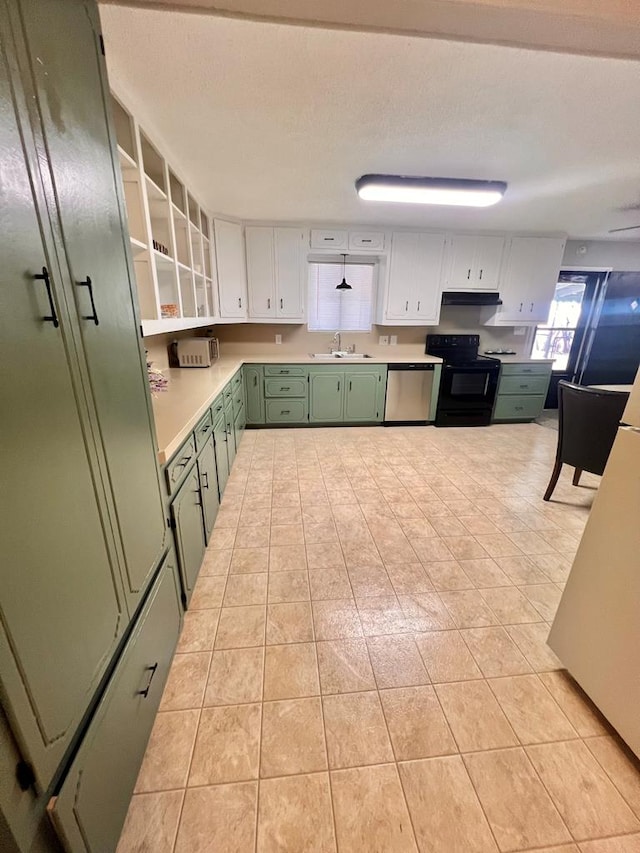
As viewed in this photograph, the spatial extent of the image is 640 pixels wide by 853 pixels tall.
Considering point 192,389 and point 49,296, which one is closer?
point 49,296

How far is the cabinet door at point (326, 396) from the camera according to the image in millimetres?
4242

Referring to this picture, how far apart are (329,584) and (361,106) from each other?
2.45 m

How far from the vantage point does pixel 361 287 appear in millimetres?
4562

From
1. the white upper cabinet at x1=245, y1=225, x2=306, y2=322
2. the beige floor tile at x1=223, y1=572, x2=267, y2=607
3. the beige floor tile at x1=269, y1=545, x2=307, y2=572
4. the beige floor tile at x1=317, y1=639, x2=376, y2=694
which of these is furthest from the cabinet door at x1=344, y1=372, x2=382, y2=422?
the beige floor tile at x1=317, y1=639, x2=376, y2=694

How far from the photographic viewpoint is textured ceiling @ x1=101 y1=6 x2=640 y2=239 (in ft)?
4.16

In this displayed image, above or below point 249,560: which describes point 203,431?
above

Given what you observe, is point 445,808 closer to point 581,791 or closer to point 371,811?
point 371,811

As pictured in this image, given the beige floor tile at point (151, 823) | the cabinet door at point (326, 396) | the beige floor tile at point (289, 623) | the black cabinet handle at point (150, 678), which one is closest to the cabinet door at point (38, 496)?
the black cabinet handle at point (150, 678)

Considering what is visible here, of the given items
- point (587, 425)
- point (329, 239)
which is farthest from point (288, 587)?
point (329, 239)

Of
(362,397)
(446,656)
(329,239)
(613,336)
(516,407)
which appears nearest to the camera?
(446,656)

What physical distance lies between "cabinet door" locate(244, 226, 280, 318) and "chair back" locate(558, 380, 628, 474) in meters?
3.16

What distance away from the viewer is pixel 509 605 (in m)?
1.81

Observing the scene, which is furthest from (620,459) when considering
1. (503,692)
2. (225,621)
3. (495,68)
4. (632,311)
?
(632,311)

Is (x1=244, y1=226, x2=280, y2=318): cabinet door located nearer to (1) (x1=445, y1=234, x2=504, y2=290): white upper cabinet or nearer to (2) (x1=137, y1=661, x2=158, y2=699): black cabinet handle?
(1) (x1=445, y1=234, x2=504, y2=290): white upper cabinet
